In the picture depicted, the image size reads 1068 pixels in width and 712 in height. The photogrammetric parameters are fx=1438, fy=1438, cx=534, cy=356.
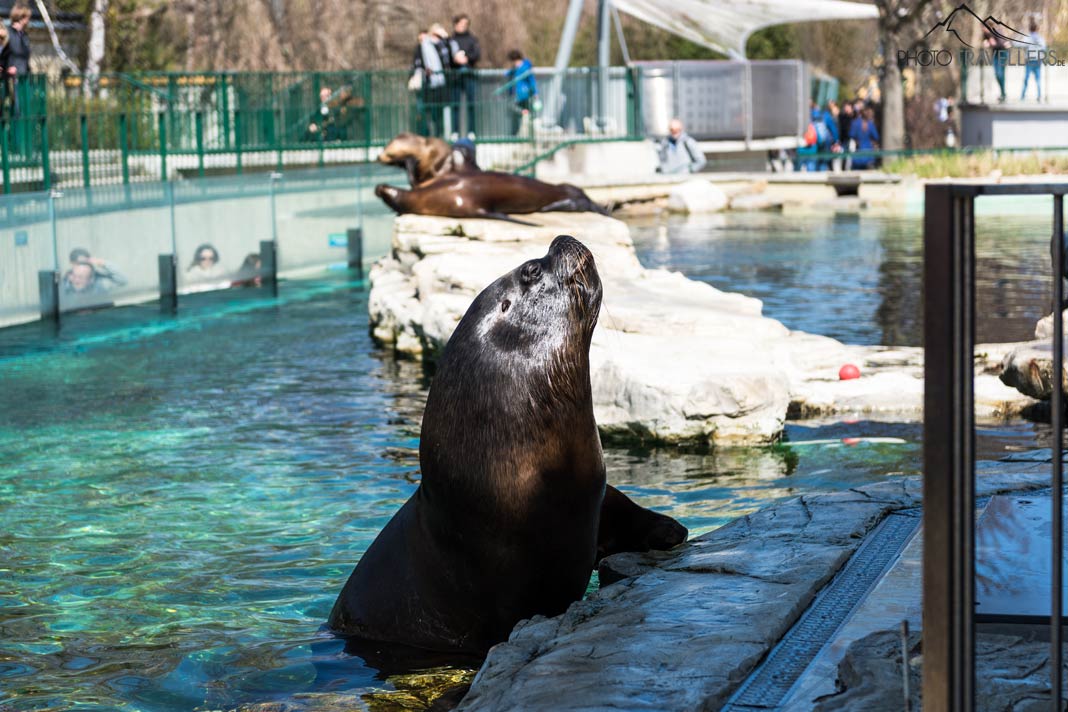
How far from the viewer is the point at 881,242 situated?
1838cm

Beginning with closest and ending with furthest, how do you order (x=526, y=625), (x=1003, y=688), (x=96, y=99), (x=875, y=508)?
(x=1003, y=688), (x=526, y=625), (x=875, y=508), (x=96, y=99)

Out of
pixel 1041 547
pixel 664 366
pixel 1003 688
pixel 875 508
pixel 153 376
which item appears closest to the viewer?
pixel 1003 688

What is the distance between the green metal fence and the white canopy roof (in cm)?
474

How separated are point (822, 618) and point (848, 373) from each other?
5459 mm

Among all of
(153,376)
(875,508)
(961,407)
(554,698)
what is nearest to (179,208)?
(153,376)

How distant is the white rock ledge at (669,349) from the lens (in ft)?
25.8

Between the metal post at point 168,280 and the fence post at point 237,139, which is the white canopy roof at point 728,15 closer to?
the fence post at point 237,139

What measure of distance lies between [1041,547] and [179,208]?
1141 cm

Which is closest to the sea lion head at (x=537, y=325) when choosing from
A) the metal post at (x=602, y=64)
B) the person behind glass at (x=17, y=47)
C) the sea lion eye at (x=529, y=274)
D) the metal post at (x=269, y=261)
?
the sea lion eye at (x=529, y=274)

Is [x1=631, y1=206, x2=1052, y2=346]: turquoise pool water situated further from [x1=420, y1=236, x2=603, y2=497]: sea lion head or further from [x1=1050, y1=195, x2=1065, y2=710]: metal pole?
[x1=1050, y1=195, x2=1065, y2=710]: metal pole

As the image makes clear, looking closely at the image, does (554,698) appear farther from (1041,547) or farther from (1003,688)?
(1041,547)

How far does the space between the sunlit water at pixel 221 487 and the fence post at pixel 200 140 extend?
438 centimetres

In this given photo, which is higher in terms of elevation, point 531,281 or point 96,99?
point 96,99

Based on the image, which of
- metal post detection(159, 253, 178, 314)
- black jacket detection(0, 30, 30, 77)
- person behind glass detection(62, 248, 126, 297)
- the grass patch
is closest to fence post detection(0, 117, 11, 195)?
person behind glass detection(62, 248, 126, 297)
